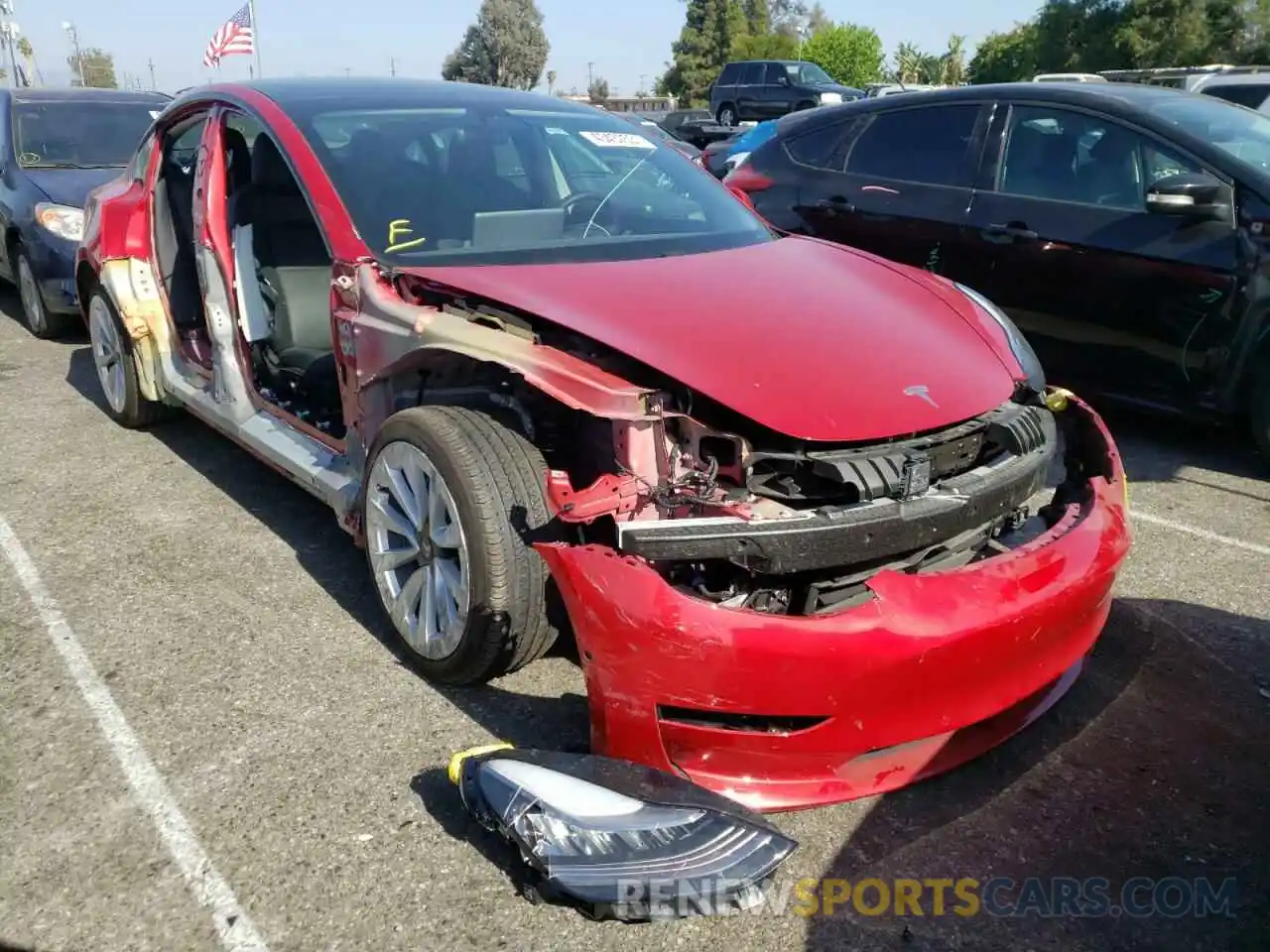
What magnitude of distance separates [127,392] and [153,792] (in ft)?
9.80

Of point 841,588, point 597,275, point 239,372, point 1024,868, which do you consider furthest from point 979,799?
point 239,372

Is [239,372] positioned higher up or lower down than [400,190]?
lower down

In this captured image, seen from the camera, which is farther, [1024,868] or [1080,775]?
[1080,775]

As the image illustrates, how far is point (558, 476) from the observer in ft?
8.26

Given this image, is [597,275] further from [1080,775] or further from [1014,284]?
[1014,284]

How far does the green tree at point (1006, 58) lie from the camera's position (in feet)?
155

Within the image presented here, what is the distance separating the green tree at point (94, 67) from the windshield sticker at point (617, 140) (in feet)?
232

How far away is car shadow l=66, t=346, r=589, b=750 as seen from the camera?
2.78m

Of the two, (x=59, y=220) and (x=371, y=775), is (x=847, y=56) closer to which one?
(x=59, y=220)

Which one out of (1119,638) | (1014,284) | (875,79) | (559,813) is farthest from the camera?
(875,79)

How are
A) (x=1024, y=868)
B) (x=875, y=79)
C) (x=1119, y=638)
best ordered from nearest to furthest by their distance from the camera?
1. (x=1024, y=868)
2. (x=1119, y=638)
3. (x=875, y=79)

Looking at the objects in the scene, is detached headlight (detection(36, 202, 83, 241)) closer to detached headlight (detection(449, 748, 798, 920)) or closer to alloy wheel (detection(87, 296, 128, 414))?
alloy wheel (detection(87, 296, 128, 414))

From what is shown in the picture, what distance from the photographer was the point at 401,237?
129 inches

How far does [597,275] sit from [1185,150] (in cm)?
317
